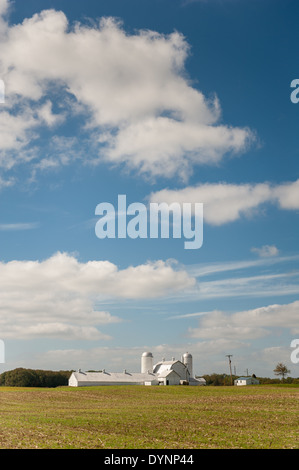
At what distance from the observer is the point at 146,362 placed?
6117 inches

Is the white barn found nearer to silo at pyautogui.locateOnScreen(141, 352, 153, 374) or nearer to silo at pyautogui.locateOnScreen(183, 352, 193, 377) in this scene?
Answer: silo at pyautogui.locateOnScreen(183, 352, 193, 377)

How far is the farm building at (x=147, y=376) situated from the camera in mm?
132625

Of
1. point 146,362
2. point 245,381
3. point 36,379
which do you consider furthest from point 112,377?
point 245,381

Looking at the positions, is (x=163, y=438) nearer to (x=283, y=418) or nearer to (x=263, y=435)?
(x=263, y=435)

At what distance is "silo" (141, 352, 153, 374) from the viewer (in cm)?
15438

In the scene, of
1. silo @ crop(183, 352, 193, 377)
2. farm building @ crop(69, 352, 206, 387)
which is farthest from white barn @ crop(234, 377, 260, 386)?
silo @ crop(183, 352, 193, 377)

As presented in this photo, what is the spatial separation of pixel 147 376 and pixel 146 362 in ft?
41.1

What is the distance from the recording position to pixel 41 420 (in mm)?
33688

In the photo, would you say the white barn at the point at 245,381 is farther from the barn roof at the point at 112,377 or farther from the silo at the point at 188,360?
the barn roof at the point at 112,377

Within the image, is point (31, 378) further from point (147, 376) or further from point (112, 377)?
point (147, 376)

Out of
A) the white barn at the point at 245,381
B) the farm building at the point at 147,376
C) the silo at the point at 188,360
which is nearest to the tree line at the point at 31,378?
the farm building at the point at 147,376

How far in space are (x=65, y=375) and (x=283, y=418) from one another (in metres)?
130

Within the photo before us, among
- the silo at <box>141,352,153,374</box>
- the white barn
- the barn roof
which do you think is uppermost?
the silo at <box>141,352,153,374</box>
